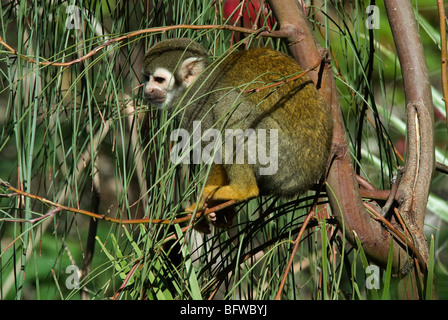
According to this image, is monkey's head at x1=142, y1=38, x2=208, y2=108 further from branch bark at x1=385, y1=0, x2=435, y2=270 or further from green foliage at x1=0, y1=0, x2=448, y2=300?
branch bark at x1=385, y1=0, x2=435, y2=270

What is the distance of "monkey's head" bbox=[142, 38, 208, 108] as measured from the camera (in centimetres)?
162

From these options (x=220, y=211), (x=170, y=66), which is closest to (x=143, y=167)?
(x=220, y=211)

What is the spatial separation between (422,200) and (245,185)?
537 mm

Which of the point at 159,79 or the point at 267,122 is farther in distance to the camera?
the point at 159,79

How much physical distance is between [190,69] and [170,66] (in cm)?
7

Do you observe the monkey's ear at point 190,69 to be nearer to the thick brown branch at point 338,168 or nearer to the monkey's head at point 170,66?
the monkey's head at point 170,66

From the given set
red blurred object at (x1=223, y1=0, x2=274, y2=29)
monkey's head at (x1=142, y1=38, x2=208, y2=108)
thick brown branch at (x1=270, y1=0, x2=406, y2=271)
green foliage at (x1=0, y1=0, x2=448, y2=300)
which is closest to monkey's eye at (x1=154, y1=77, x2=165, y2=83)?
monkey's head at (x1=142, y1=38, x2=208, y2=108)

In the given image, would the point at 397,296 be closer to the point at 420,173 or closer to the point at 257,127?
the point at 420,173

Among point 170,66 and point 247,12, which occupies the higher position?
point 247,12

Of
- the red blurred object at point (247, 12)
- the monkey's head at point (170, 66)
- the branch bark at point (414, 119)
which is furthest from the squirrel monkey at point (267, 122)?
the branch bark at point (414, 119)

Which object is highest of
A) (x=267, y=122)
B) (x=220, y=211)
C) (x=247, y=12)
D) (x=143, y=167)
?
(x=247, y=12)

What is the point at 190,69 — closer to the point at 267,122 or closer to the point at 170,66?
the point at 170,66

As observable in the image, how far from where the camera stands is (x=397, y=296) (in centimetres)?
117

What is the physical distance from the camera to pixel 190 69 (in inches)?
67.9
